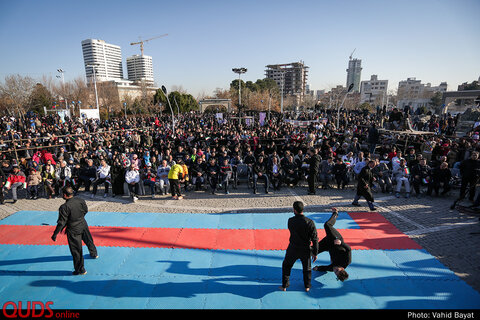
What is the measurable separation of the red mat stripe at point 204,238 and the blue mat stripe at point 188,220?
29 centimetres

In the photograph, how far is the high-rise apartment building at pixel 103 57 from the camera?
16425cm

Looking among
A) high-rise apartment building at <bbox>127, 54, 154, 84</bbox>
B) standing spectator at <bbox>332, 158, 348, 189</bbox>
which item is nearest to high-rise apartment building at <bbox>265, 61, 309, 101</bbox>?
high-rise apartment building at <bbox>127, 54, 154, 84</bbox>

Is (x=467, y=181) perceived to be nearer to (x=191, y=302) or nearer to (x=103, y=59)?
(x=191, y=302)

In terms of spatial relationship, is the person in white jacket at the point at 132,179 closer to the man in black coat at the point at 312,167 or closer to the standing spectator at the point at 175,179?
the standing spectator at the point at 175,179

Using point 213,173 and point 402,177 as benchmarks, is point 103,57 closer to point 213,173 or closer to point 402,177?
point 213,173

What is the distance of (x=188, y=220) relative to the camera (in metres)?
8.12

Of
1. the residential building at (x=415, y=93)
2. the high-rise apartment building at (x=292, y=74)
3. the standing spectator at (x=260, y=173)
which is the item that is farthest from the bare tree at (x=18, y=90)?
the high-rise apartment building at (x=292, y=74)

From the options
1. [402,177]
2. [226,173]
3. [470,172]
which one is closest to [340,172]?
[402,177]

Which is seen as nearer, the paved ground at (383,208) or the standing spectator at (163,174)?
the paved ground at (383,208)

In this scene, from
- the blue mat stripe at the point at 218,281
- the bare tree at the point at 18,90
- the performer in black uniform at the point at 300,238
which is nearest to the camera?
the performer in black uniform at the point at 300,238

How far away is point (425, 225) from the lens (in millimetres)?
7457

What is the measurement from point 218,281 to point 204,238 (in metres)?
1.92

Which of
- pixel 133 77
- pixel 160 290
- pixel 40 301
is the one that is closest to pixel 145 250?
pixel 160 290

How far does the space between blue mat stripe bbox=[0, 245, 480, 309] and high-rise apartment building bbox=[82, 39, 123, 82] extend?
592 feet
